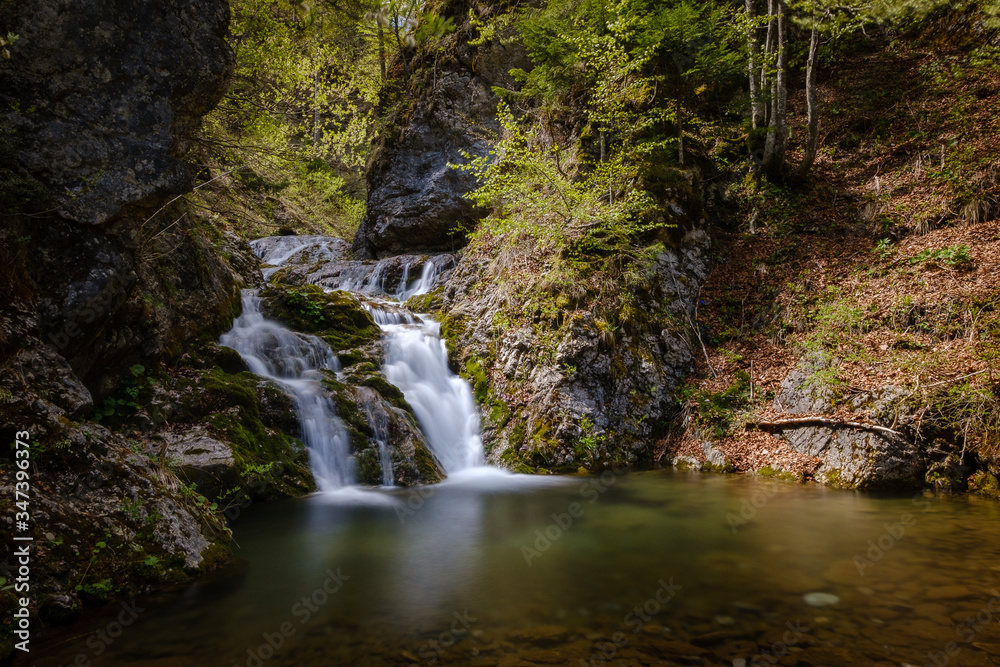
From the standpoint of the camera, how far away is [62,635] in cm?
298

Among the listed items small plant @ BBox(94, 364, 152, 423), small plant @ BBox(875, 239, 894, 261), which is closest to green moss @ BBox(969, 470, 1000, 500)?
small plant @ BBox(875, 239, 894, 261)

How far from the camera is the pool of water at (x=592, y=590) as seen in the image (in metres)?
2.87

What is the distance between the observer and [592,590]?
3.74m

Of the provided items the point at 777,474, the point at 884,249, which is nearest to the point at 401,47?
the point at 884,249

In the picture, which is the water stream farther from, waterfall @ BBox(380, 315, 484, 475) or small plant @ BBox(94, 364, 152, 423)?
small plant @ BBox(94, 364, 152, 423)

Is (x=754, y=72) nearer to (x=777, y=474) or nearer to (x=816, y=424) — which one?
(x=816, y=424)

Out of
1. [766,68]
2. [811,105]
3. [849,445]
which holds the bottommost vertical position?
[849,445]

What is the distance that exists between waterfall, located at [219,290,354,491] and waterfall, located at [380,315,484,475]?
1476mm

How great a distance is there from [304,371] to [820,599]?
26.9 feet

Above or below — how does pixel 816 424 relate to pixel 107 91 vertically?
below

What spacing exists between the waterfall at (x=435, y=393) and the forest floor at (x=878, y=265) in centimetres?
413

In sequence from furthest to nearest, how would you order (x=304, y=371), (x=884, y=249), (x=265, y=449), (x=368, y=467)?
(x=884, y=249), (x=304, y=371), (x=368, y=467), (x=265, y=449)

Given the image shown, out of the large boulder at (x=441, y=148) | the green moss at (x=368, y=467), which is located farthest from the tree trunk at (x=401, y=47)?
the green moss at (x=368, y=467)

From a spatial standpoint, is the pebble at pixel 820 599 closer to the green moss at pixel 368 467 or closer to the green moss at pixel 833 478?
the green moss at pixel 833 478
